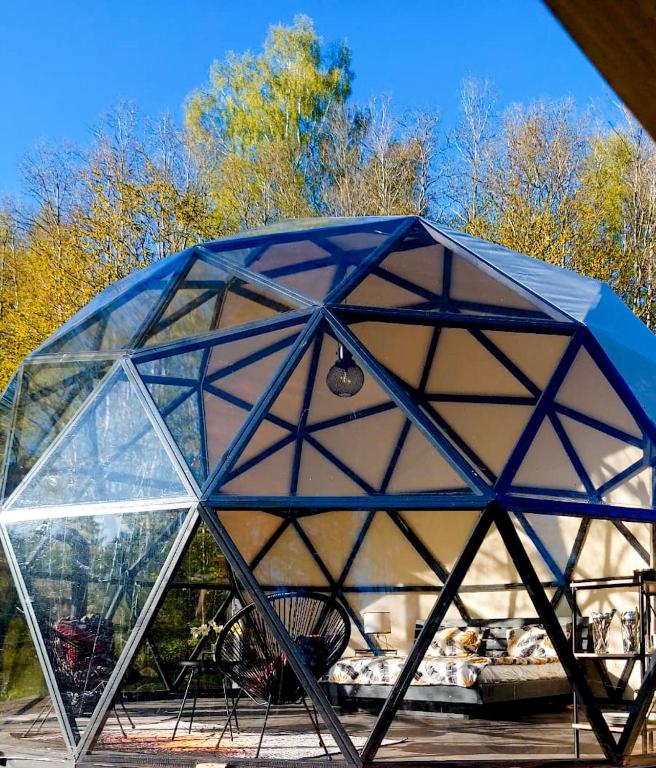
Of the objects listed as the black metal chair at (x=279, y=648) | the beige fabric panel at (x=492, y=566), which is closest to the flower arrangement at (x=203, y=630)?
the black metal chair at (x=279, y=648)

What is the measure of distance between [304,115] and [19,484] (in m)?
26.2

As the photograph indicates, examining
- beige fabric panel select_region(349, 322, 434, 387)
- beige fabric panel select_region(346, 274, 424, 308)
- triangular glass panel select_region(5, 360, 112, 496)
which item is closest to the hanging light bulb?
beige fabric panel select_region(346, 274, 424, 308)

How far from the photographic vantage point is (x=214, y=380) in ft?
29.0

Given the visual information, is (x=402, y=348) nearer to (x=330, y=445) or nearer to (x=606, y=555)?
(x=330, y=445)

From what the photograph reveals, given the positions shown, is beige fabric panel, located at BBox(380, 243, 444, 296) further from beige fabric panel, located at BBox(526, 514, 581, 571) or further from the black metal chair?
the black metal chair

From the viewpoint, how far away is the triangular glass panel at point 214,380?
8.20m

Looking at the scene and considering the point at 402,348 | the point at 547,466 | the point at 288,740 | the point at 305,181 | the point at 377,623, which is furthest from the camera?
the point at 305,181

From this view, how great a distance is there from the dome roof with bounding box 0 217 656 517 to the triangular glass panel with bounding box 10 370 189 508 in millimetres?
17

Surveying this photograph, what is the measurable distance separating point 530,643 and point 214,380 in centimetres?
451

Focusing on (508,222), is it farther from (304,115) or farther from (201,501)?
(201,501)

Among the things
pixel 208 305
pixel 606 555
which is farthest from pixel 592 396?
pixel 208 305

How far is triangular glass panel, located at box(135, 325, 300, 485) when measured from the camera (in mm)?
8203

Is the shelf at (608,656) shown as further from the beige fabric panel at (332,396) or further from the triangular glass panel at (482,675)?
the beige fabric panel at (332,396)

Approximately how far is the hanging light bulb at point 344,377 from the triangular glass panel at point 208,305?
0.67m
